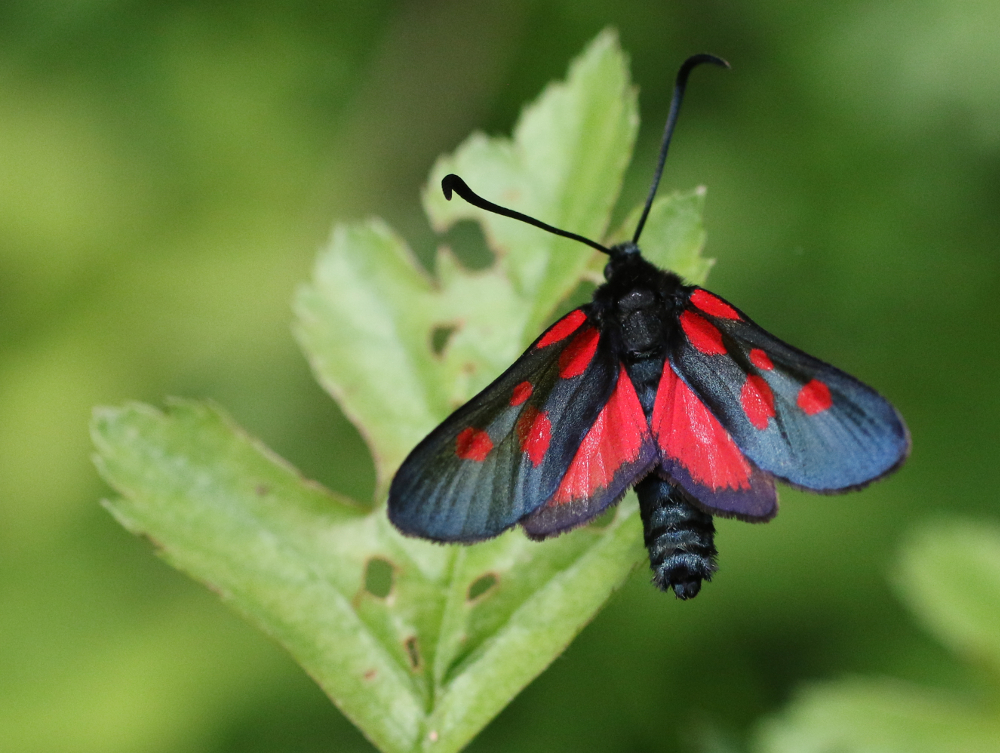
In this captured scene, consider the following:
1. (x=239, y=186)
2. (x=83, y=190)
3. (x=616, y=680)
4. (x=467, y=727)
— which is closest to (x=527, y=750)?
(x=616, y=680)

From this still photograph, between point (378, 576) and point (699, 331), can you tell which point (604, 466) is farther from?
point (378, 576)

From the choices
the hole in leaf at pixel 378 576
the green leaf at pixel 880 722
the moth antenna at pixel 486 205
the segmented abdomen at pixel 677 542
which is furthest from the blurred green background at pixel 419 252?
the moth antenna at pixel 486 205

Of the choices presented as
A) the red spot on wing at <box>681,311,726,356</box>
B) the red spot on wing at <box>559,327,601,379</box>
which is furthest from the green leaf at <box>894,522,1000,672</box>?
the red spot on wing at <box>559,327,601,379</box>

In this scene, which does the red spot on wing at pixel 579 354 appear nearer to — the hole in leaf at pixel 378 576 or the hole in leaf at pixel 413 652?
the hole in leaf at pixel 413 652

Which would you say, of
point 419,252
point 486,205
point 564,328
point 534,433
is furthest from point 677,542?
point 419,252

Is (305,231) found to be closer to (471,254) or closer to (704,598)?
(471,254)

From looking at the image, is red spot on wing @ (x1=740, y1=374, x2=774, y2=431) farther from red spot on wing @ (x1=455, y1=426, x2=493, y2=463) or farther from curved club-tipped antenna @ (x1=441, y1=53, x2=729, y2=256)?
red spot on wing @ (x1=455, y1=426, x2=493, y2=463)
